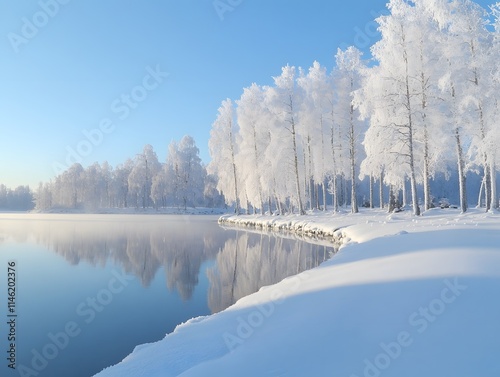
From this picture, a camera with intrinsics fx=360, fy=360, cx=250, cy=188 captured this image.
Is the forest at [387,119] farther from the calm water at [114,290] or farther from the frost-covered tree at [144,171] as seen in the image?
the frost-covered tree at [144,171]

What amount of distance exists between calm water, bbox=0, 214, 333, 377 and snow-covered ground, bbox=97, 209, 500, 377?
2397mm

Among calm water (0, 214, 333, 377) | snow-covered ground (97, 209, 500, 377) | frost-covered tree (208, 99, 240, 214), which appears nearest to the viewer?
snow-covered ground (97, 209, 500, 377)

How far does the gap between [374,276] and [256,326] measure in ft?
7.89

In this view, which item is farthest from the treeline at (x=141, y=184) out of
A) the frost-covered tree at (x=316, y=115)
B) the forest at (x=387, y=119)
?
the frost-covered tree at (x=316, y=115)

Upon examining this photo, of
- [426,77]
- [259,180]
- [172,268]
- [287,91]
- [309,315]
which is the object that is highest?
[287,91]

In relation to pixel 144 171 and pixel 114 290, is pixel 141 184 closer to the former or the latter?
pixel 144 171

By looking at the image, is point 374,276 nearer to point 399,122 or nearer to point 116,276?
point 116,276

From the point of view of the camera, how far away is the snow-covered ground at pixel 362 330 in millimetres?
3676

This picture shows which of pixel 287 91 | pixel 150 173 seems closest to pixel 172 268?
pixel 287 91

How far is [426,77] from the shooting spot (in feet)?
65.8

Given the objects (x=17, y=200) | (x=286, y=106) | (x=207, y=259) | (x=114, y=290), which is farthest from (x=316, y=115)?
(x=17, y=200)

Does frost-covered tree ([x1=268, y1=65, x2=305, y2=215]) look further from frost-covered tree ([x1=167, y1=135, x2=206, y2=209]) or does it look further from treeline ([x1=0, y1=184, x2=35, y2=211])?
treeline ([x1=0, y1=184, x2=35, y2=211])

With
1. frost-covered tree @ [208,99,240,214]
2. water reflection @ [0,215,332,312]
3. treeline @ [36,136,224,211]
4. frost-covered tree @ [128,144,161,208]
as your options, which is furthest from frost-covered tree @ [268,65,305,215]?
frost-covered tree @ [128,144,161,208]

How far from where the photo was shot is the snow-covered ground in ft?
12.1
